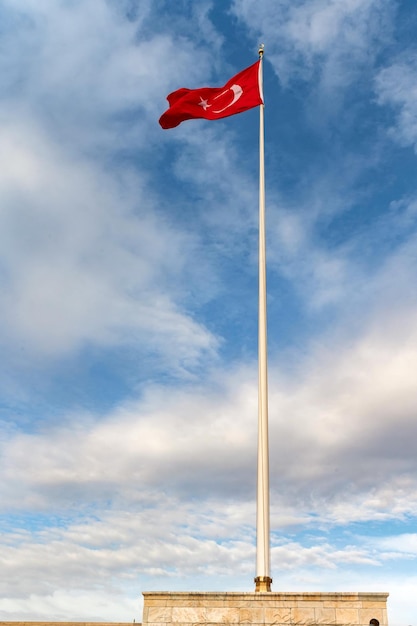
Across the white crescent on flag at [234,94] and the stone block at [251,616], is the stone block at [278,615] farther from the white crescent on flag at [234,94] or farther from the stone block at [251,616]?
the white crescent on flag at [234,94]

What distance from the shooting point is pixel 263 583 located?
66.5 feet

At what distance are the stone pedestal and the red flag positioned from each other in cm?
1798

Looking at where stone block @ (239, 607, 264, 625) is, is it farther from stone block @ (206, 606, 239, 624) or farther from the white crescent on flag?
the white crescent on flag

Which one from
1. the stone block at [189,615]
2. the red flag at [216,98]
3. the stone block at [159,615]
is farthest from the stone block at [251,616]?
the red flag at [216,98]

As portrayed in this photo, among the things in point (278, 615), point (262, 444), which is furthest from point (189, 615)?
point (262, 444)

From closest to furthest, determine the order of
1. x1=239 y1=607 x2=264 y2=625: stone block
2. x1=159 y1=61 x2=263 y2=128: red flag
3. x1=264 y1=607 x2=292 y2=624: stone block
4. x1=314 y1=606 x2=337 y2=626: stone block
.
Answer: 1. x1=314 y1=606 x2=337 y2=626: stone block
2. x1=264 y1=607 x2=292 y2=624: stone block
3. x1=239 y1=607 x2=264 y2=625: stone block
4. x1=159 y1=61 x2=263 y2=128: red flag

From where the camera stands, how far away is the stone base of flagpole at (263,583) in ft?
66.3

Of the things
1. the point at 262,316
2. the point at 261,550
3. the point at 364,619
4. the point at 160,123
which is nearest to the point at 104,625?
the point at 261,550

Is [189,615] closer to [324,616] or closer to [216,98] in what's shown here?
[324,616]

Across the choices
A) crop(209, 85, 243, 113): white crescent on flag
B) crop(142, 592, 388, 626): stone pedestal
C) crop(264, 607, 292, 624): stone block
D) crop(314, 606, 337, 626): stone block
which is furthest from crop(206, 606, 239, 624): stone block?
crop(209, 85, 243, 113): white crescent on flag

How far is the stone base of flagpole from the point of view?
20203 millimetres

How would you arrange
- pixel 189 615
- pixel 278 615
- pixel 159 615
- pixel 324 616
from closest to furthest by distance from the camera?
pixel 324 616 < pixel 278 615 < pixel 189 615 < pixel 159 615

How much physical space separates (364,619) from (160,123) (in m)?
20.1

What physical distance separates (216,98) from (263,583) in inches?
736
